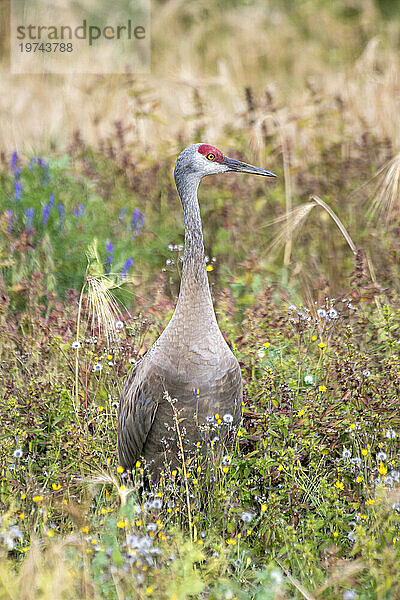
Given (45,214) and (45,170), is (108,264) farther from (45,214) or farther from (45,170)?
(45,170)

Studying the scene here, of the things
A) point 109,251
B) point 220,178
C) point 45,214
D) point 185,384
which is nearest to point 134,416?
point 185,384

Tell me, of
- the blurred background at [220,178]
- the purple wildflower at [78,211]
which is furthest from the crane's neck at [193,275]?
the purple wildflower at [78,211]

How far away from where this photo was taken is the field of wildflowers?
9.53 feet

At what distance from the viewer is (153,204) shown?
21.5 feet

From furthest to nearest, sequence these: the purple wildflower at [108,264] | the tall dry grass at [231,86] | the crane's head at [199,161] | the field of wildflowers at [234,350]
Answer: the tall dry grass at [231,86] < the purple wildflower at [108,264] < the crane's head at [199,161] < the field of wildflowers at [234,350]

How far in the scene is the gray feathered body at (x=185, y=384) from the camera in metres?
3.59

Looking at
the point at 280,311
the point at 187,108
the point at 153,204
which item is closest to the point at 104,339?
the point at 280,311

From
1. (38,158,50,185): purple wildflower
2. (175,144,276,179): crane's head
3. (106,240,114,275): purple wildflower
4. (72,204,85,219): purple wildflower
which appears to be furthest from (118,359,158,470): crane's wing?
(38,158,50,185): purple wildflower

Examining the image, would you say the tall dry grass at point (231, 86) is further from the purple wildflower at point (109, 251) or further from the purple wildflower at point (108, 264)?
the purple wildflower at point (108, 264)

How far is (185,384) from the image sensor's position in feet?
11.8

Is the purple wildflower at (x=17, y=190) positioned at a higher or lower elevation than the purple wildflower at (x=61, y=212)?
higher

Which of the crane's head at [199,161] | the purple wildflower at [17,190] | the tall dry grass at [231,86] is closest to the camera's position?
the crane's head at [199,161]

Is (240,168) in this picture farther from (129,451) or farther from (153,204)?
(153,204)

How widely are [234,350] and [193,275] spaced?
719mm
